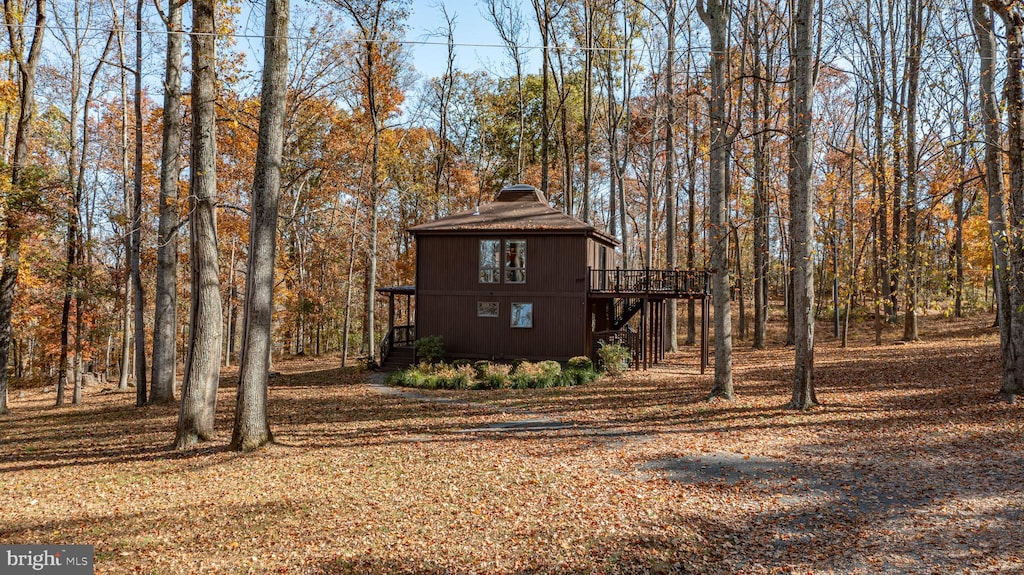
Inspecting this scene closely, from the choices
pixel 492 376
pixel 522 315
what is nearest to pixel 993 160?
pixel 492 376

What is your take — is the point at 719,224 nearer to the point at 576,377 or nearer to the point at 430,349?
the point at 576,377

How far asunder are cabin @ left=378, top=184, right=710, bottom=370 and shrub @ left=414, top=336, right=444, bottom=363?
0.47 metres

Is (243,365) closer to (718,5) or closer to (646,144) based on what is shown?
(718,5)

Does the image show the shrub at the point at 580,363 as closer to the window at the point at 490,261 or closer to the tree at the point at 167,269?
the window at the point at 490,261

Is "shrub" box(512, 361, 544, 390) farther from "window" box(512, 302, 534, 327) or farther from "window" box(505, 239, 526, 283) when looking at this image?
"window" box(505, 239, 526, 283)

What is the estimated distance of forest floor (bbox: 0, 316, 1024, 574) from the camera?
5.26 meters

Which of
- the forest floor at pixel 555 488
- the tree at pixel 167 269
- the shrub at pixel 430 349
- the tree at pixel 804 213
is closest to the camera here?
the forest floor at pixel 555 488

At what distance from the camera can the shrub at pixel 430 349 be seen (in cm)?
1941

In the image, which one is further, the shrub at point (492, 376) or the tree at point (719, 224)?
the shrub at point (492, 376)

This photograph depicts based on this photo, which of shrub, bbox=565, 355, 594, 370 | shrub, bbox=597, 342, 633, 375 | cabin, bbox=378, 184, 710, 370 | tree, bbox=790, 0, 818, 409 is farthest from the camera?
cabin, bbox=378, 184, 710, 370

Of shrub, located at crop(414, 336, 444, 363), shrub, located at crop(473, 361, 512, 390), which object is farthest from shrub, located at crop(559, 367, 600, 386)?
shrub, located at crop(414, 336, 444, 363)

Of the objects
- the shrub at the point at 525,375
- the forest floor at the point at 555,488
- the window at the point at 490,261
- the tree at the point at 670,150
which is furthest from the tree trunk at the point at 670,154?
the forest floor at the point at 555,488

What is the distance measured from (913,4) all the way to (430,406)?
1928 cm

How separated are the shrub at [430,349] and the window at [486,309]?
1589 millimetres
